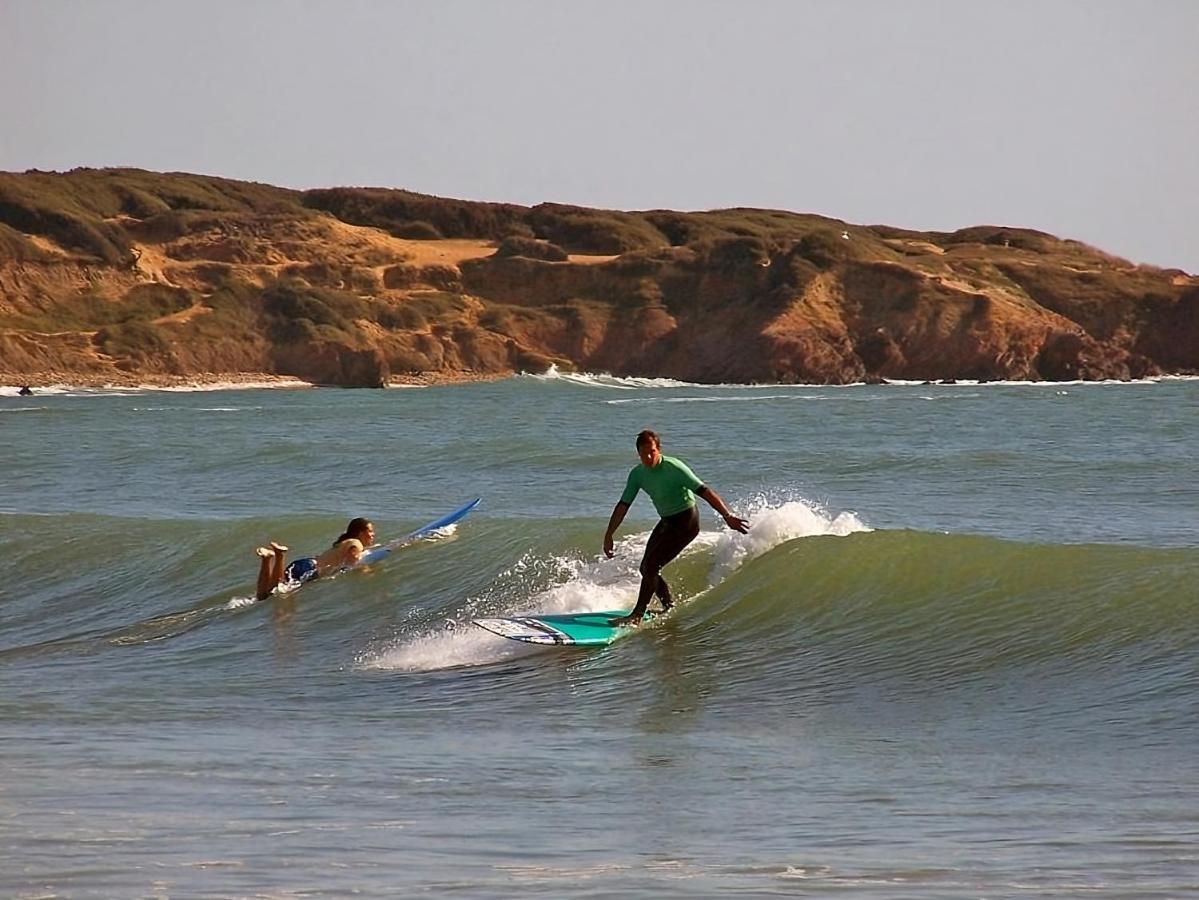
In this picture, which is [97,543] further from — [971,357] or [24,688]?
[971,357]

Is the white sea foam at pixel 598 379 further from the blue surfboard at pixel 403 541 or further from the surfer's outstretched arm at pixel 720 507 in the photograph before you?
the surfer's outstretched arm at pixel 720 507

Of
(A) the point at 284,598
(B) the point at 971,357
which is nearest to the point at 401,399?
(B) the point at 971,357

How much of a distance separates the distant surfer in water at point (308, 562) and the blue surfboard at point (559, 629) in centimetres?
349

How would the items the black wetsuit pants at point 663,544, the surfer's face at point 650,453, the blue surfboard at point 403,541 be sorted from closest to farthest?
1. the surfer's face at point 650,453
2. the black wetsuit pants at point 663,544
3. the blue surfboard at point 403,541

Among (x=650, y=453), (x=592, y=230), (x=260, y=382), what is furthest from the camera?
(x=592, y=230)

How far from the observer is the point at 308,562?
49.9ft

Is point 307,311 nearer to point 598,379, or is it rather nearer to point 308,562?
point 598,379

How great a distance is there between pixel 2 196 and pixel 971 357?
5102cm

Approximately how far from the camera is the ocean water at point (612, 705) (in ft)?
20.6

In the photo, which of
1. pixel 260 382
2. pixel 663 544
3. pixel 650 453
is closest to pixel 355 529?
pixel 663 544

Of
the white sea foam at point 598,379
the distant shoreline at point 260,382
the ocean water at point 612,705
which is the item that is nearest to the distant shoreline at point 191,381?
the distant shoreline at point 260,382

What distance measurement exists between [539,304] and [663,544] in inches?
3300

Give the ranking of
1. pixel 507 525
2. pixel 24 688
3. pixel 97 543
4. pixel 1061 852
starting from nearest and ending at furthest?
1. pixel 1061 852
2. pixel 24 688
3. pixel 507 525
4. pixel 97 543

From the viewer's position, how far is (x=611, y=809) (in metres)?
7.22
